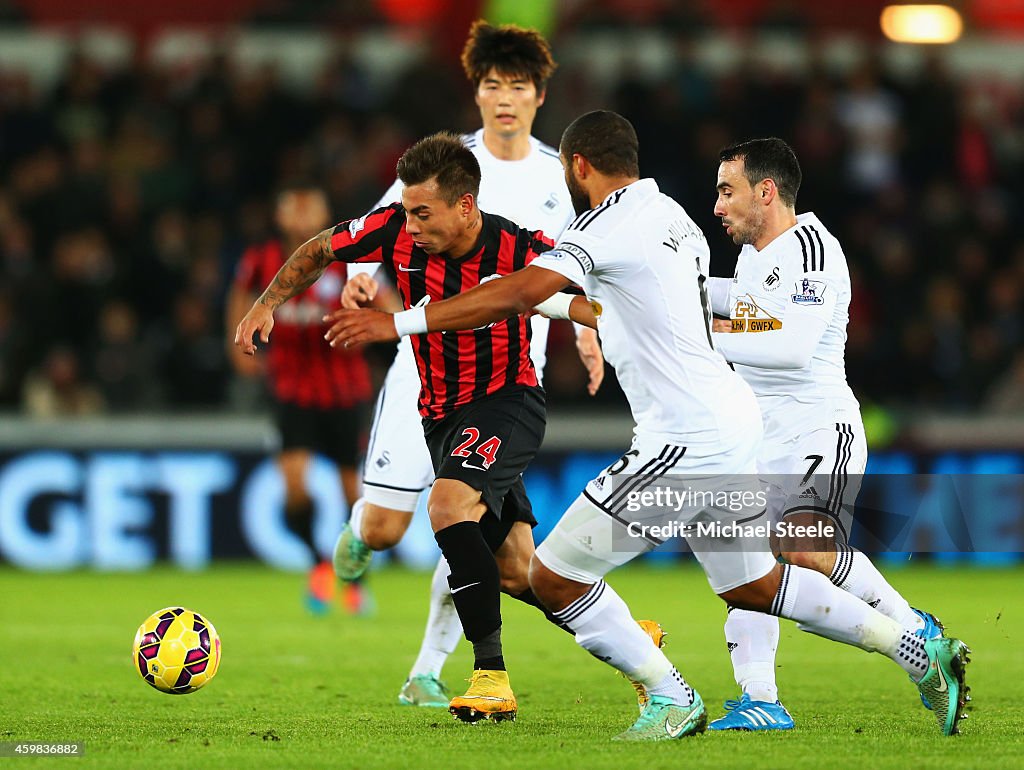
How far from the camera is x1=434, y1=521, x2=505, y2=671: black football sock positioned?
5.84m

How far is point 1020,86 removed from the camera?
1823cm

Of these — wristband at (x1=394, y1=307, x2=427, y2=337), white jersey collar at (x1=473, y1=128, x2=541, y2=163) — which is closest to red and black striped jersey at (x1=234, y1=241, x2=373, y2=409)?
white jersey collar at (x1=473, y1=128, x2=541, y2=163)

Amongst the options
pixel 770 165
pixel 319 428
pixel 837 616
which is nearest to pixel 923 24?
pixel 319 428

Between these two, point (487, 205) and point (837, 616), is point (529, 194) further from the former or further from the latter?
point (837, 616)

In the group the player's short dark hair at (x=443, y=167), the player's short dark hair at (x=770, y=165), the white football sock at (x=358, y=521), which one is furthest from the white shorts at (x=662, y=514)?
the white football sock at (x=358, y=521)

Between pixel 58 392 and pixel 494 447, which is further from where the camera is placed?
pixel 58 392

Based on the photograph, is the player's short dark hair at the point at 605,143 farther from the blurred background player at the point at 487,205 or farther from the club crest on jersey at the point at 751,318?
the blurred background player at the point at 487,205

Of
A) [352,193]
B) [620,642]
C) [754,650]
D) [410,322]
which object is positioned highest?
[352,193]

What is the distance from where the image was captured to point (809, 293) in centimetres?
571

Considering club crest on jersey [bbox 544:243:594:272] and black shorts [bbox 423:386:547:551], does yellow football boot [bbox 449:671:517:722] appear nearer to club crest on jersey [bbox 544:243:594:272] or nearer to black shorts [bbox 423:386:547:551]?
black shorts [bbox 423:386:547:551]

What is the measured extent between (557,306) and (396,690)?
192cm

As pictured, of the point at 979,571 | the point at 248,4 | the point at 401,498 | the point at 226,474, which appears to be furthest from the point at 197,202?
the point at 401,498

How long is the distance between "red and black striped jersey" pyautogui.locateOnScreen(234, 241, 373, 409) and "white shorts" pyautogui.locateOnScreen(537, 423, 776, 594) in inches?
201

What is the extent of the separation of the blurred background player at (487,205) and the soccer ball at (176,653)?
2.97 feet
